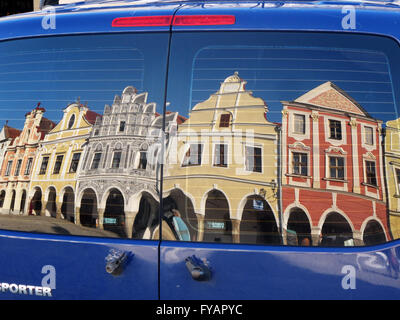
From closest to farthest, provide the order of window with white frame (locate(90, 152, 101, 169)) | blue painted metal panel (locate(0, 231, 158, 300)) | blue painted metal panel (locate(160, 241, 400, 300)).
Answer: blue painted metal panel (locate(160, 241, 400, 300))
blue painted metal panel (locate(0, 231, 158, 300))
window with white frame (locate(90, 152, 101, 169))

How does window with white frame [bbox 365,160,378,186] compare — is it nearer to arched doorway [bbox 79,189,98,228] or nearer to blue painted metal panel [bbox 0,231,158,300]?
blue painted metal panel [bbox 0,231,158,300]

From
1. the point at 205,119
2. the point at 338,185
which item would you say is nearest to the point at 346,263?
the point at 338,185

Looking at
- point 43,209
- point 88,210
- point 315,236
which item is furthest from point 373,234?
point 43,209

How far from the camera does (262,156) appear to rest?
5.51 ft

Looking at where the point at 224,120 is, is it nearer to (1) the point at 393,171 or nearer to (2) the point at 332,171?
(2) the point at 332,171

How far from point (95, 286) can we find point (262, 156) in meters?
0.98

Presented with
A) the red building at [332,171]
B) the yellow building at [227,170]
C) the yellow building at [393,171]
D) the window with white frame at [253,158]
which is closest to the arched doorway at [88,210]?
the yellow building at [227,170]

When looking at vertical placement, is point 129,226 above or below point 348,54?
below

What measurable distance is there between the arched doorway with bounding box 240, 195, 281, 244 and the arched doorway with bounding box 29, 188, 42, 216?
1024 mm

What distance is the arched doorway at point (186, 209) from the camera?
5.54 ft

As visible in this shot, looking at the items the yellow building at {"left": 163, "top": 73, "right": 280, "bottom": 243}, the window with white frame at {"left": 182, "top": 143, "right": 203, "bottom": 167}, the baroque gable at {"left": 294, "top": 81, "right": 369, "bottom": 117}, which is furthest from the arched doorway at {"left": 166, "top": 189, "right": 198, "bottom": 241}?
the baroque gable at {"left": 294, "top": 81, "right": 369, "bottom": 117}

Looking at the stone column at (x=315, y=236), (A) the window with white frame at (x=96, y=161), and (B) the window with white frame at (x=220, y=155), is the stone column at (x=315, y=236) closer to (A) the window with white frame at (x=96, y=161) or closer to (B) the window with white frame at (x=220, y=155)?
(B) the window with white frame at (x=220, y=155)

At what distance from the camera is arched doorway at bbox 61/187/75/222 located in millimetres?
1816

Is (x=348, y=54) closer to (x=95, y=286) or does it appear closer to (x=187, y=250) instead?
(x=187, y=250)
